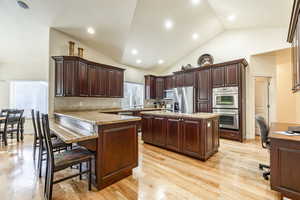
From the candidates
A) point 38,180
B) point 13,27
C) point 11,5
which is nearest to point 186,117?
point 38,180

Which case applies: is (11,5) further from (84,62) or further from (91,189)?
(91,189)

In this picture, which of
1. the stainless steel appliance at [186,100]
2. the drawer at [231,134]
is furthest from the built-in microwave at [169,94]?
the drawer at [231,134]

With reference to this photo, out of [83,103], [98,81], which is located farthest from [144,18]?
[83,103]

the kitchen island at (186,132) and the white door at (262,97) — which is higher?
the white door at (262,97)

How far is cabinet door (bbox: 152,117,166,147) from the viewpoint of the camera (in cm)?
366

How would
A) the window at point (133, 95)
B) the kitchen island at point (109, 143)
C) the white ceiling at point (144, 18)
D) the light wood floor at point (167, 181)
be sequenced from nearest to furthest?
the light wood floor at point (167, 181)
the kitchen island at point (109, 143)
the white ceiling at point (144, 18)
the window at point (133, 95)

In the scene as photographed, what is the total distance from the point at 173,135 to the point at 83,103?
10.3 feet

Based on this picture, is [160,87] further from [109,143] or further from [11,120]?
[11,120]

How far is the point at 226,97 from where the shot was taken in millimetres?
4648

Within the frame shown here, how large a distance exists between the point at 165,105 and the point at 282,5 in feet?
16.9

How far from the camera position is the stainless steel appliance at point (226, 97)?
4453 millimetres

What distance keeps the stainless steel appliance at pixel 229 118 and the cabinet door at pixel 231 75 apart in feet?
2.80

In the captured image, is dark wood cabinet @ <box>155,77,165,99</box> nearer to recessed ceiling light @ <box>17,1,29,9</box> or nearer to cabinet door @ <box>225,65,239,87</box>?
cabinet door @ <box>225,65,239,87</box>

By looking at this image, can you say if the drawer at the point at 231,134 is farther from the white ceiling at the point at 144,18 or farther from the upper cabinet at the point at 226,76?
the white ceiling at the point at 144,18
